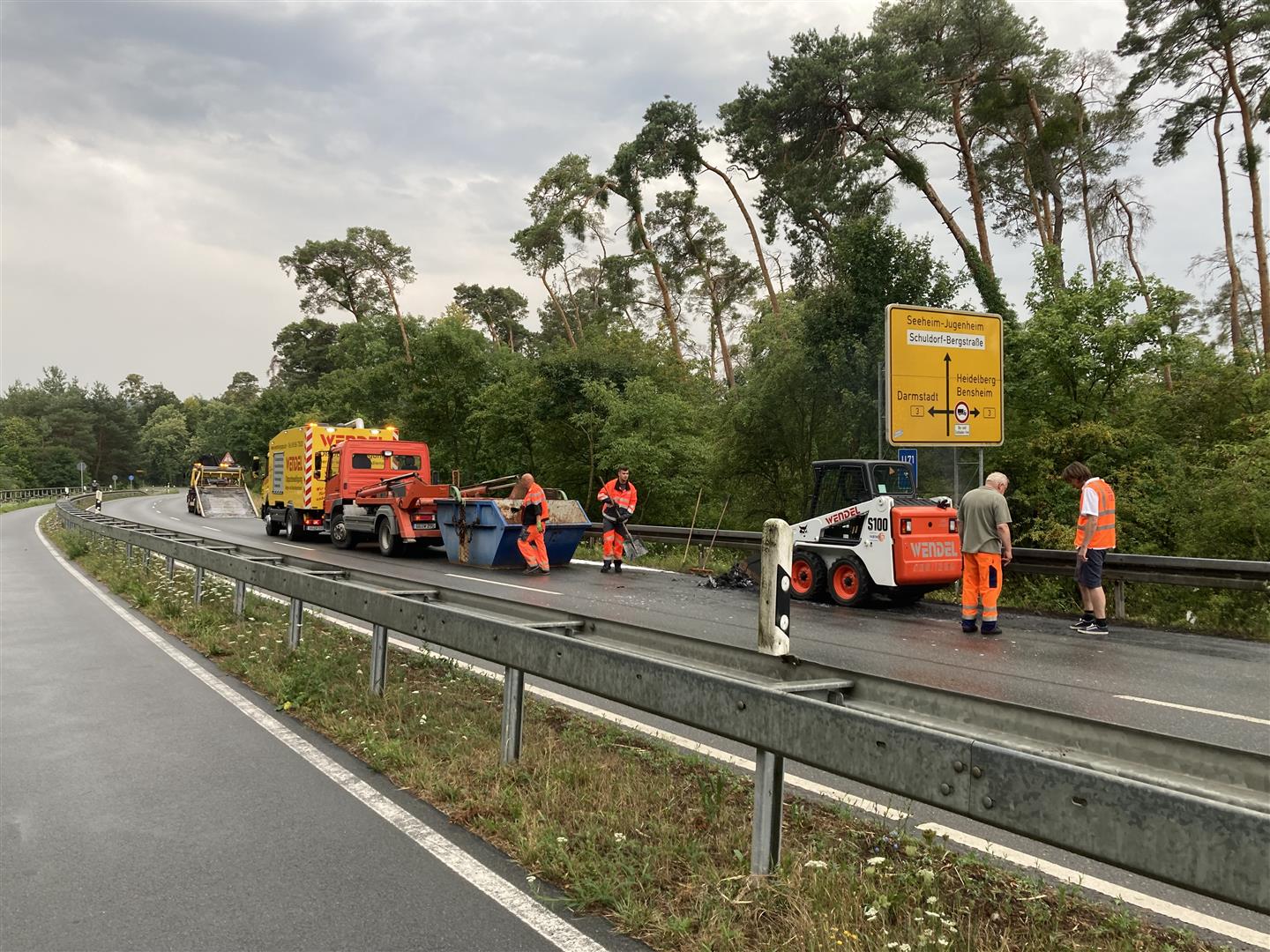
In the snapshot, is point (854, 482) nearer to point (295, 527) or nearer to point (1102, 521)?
point (1102, 521)

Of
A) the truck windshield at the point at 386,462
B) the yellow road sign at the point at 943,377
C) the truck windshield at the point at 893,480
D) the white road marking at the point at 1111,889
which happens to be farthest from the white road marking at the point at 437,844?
the truck windshield at the point at 386,462

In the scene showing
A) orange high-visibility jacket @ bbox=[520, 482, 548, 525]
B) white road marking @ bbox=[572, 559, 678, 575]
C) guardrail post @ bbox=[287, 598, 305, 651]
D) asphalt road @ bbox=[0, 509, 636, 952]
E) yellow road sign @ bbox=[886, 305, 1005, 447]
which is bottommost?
white road marking @ bbox=[572, 559, 678, 575]

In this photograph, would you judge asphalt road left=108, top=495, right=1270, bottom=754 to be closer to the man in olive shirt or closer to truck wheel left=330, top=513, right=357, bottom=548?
the man in olive shirt

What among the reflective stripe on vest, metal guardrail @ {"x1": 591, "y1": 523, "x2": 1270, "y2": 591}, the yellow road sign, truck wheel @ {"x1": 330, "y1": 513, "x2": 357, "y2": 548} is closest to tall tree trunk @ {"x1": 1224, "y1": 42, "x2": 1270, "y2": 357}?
the yellow road sign

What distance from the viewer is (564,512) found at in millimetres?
17500

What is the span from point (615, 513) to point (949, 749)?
1374 cm

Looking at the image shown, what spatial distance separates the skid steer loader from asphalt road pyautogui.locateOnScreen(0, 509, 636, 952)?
7.52 m

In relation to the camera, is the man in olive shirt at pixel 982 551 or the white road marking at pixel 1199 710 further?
the man in olive shirt at pixel 982 551

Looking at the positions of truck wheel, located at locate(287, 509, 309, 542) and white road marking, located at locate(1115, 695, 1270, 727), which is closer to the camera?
A: white road marking, located at locate(1115, 695, 1270, 727)

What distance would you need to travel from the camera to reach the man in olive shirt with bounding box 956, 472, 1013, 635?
10094 mm

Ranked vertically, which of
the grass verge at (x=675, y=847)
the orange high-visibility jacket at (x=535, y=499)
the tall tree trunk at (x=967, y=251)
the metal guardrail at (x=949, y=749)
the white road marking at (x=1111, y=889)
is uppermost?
the tall tree trunk at (x=967, y=251)

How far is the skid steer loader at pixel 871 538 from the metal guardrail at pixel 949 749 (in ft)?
23.3

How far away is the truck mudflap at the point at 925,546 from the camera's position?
11370 millimetres

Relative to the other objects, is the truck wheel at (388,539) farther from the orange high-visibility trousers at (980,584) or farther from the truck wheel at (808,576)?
the orange high-visibility trousers at (980,584)
